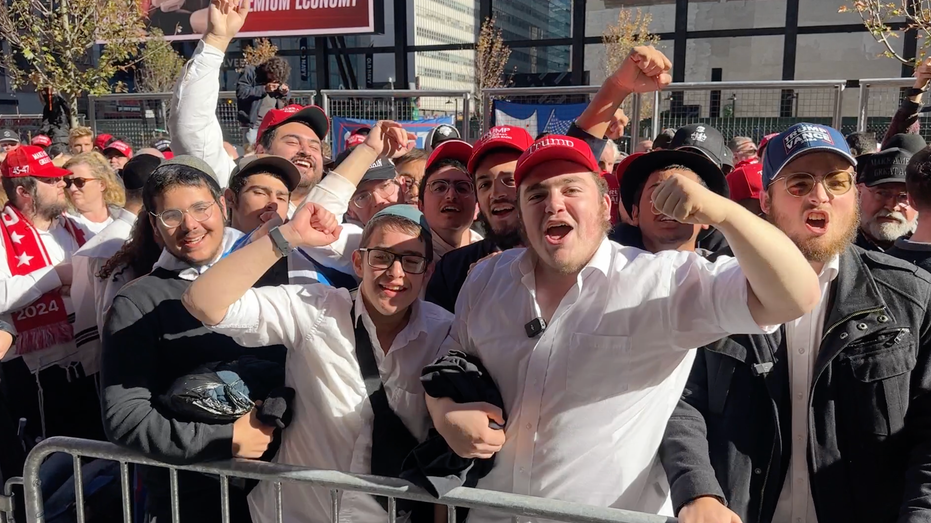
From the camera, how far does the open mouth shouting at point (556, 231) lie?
2051mm

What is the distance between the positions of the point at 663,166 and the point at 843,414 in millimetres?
Result: 1354

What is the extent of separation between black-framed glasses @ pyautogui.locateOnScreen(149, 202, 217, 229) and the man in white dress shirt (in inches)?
45.5

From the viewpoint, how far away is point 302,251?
3031mm

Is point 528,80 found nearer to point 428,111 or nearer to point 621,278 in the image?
point 428,111

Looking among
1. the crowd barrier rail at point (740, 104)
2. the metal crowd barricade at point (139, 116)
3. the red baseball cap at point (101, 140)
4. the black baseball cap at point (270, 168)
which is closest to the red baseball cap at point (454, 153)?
the black baseball cap at point (270, 168)

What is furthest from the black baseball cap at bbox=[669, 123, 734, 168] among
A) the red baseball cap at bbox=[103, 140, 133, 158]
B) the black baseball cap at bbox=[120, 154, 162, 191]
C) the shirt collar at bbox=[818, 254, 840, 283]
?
the red baseball cap at bbox=[103, 140, 133, 158]

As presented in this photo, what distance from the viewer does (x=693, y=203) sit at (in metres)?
1.60

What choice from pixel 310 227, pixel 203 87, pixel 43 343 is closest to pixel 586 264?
pixel 310 227

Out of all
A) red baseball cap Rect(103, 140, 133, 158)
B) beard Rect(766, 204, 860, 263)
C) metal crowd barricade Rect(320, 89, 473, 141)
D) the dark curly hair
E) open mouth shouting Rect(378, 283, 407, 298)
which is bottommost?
open mouth shouting Rect(378, 283, 407, 298)

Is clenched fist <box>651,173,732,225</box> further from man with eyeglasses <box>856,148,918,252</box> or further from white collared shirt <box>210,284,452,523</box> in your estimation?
man with eyeglasses <box>856,148,918,252</box>

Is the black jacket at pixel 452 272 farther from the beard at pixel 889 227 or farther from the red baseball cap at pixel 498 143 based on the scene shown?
the beard at pixel 889 227

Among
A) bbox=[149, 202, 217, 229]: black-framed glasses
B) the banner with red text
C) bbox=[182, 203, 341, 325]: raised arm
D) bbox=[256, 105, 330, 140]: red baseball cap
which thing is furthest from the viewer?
the banner with red text

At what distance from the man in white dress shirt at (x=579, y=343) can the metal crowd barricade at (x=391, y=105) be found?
6.44m

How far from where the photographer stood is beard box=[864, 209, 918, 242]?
358cm
